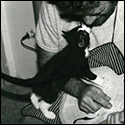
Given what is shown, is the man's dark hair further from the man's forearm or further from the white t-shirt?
the man's forearm

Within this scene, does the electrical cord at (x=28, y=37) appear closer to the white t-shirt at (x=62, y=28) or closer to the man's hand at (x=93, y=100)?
the white t-shirt at (x=62, y=28)

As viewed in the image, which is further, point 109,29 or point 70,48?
point 109,29

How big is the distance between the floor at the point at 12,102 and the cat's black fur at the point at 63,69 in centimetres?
52

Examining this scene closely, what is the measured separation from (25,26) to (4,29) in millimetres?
118

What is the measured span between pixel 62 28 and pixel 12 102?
76 centimetres

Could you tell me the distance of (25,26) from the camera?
1696 millimetres

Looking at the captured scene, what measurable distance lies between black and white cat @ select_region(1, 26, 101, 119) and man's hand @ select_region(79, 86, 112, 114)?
0.15 feet

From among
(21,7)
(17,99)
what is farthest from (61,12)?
(17,99)

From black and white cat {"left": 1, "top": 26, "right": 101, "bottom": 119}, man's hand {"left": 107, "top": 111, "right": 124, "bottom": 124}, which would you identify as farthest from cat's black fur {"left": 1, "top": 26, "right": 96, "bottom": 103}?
man's hand {"left": 107, "top": 111, "right": 124, "bottom": 124}

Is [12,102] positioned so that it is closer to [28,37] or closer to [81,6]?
[28,37]

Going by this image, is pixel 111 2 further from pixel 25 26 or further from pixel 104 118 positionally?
pixel 25 26

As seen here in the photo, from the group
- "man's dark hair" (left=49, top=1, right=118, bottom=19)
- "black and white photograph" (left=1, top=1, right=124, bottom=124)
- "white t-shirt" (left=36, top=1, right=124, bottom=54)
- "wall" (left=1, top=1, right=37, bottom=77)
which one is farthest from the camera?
"wall" (left=1, top=1, right=37, bottom=77)

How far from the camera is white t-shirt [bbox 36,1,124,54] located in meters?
1.18

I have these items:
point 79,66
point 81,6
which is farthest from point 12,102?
point 81,6
